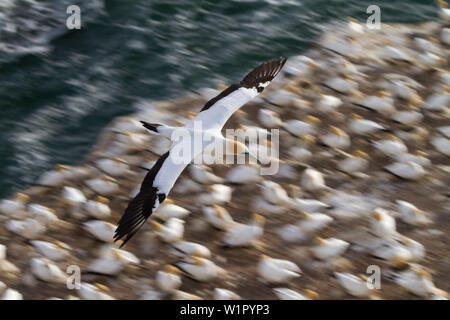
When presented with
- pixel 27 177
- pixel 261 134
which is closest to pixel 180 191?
pixel 261 134

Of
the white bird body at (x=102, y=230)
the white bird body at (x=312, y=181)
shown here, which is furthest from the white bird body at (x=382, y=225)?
the white bird body at (x=102, y=230)

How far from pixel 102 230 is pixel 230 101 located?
149 cm

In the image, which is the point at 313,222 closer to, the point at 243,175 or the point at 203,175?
the point at 243,175

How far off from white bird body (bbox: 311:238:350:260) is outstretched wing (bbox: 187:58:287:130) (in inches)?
50.5

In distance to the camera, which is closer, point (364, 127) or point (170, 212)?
point (170, 212)

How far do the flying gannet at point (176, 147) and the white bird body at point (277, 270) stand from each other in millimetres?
892

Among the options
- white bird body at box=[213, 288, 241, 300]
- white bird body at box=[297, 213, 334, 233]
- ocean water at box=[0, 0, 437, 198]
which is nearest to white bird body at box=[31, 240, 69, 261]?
Answer: ocean water at box=[0, 0, 437, 198]

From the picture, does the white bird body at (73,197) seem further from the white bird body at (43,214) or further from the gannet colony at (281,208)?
the white bird body at (43,214)

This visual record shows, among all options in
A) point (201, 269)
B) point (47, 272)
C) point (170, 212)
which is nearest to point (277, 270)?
point (201, 269)

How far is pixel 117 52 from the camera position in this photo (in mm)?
8070

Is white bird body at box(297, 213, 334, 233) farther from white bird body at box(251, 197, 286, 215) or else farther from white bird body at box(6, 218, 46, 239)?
white bird body at box(6, 218, 46, 239)

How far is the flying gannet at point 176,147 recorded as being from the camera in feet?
17.4

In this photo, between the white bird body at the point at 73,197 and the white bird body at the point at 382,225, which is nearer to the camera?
the white bird body at the point at 382,225

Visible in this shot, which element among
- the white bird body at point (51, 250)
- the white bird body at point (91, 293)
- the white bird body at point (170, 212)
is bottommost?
the white bird body at point (91, 293)
